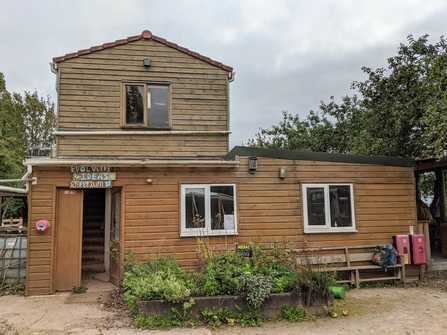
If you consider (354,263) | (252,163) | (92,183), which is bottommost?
(354,263)

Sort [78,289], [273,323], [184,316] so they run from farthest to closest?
[78,289] < [273,323] < [184,316]

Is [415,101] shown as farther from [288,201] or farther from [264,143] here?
[264,143]

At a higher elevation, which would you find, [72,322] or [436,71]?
[436,71]

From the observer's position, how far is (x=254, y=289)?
543 cm

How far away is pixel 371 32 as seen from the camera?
1229 centimetres

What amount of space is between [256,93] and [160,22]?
11462 mm

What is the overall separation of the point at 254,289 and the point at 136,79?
19.9 ft

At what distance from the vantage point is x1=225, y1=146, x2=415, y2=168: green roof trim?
781 cm

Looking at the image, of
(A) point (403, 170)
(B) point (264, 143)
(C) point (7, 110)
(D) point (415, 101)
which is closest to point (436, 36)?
(D) point (415, 101)

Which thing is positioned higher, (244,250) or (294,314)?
(244,250)

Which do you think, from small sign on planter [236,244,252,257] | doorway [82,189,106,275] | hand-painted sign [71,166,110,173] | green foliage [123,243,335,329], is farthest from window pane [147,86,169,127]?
green foliage [123,243,335,329]

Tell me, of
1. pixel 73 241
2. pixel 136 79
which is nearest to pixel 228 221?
pixel 73 241

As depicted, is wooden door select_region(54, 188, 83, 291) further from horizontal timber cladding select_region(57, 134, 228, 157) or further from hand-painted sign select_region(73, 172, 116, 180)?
horizontal timber cladding select_region(57, 134, 228, 157)

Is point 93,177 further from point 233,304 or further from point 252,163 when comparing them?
point 233,304
